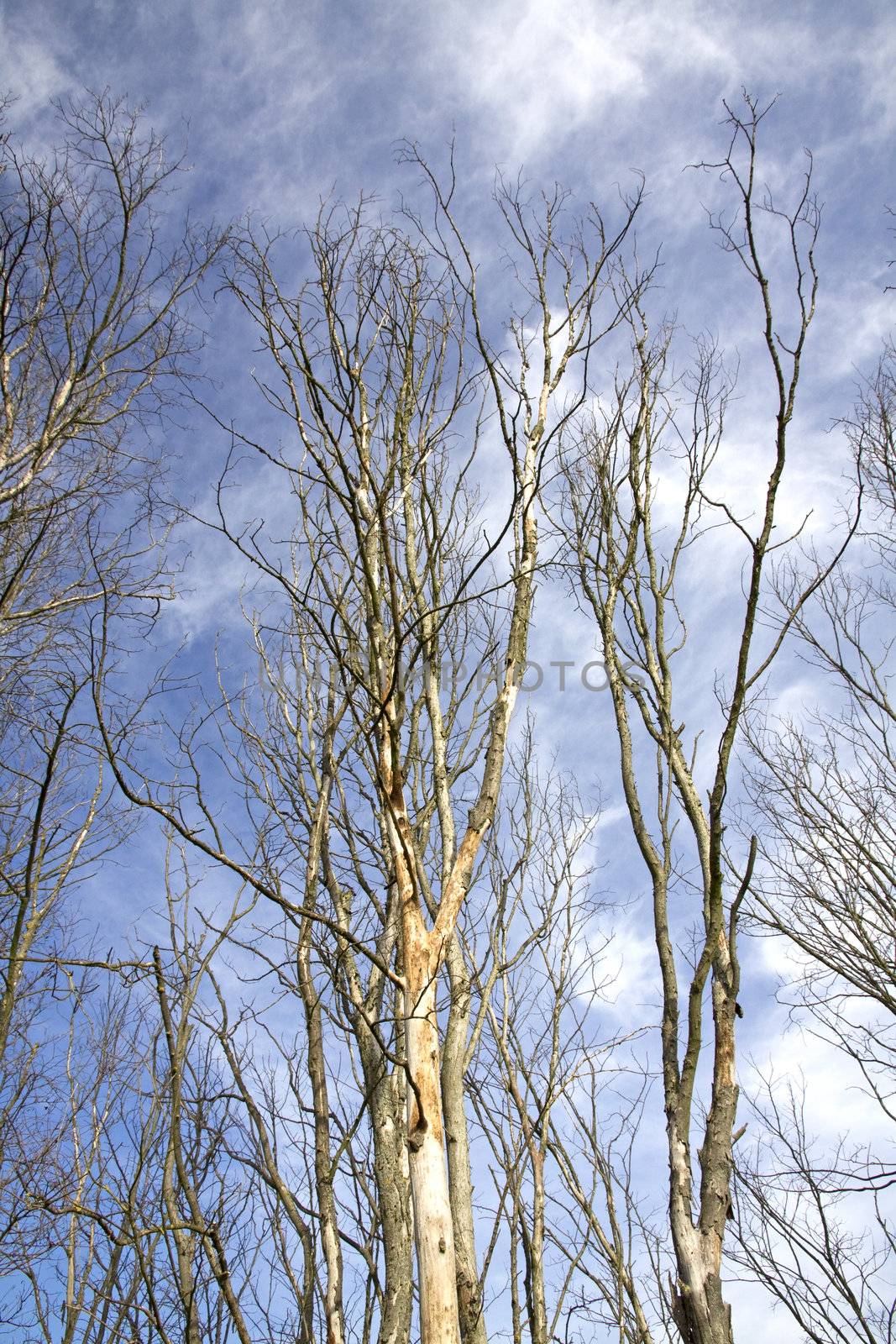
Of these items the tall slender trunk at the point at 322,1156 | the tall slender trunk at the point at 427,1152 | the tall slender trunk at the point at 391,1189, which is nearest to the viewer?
the tall slender trunk at the point at 427,1152

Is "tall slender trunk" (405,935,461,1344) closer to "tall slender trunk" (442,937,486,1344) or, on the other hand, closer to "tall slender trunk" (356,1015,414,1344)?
"tall slender trunk" (442,937,486,1344)

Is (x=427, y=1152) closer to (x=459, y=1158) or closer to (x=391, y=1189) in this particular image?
(x=459, y=1158)

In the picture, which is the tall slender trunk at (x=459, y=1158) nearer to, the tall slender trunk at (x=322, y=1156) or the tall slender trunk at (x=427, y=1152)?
the tall slender trunk at (x=322, y=1156)

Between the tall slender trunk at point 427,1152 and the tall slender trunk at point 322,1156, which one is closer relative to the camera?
the tall slender trunk at point 427,1152

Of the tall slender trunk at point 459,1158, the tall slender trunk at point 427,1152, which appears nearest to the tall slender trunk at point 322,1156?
the tall slender trunk at point 459,1158

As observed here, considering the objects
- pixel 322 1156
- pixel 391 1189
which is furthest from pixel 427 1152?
pixel 391 1189

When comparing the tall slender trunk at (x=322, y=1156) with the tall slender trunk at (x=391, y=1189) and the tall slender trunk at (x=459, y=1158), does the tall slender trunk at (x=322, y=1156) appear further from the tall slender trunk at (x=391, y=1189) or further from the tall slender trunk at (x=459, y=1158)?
the tall slender trunk at (x=459, y=1158)

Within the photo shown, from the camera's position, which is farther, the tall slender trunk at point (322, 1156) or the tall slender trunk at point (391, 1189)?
the tall slender trunk at point (391, 1189)

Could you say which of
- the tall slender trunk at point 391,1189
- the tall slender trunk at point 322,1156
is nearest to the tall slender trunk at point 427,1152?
the tall slender trunk at point 322,1156

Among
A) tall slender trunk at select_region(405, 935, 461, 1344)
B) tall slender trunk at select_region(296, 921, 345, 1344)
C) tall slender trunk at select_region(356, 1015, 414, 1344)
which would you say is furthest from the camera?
tall slender trunk at select_region(356, 1015, 414, 1344)

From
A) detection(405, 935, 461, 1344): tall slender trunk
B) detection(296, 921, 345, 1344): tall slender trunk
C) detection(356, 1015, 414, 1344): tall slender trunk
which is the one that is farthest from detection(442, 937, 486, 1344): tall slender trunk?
detection(405, 935, 461, 1344): tall slender trunk

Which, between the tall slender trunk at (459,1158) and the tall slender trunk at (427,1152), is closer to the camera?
the tall slender trunk at (427,1152)

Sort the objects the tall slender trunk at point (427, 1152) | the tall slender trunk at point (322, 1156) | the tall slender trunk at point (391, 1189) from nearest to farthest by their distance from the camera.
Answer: the tall slender trunk at point (427, 1152) < the tall slender trunk at point (322, 1156) < the tall slender trunk at point (391, 1189)

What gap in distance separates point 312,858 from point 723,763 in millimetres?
1909
